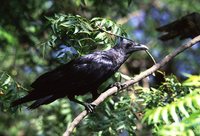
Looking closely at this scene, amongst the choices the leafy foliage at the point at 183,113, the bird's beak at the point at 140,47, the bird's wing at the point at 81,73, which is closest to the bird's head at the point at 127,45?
the bird's beak at the point at 140,47

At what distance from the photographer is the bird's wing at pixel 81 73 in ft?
16.5

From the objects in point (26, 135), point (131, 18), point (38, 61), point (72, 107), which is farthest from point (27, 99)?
point (131, 18)

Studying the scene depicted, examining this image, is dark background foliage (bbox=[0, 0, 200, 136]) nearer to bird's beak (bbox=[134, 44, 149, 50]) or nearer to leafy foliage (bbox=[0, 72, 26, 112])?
leafy foliage (bbox=[0, 72, 26, 112])

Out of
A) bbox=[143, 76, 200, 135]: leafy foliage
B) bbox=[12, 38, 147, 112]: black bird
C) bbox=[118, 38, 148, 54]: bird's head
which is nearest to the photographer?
bbox=[143, 76, 200, 135]: leafy foliage

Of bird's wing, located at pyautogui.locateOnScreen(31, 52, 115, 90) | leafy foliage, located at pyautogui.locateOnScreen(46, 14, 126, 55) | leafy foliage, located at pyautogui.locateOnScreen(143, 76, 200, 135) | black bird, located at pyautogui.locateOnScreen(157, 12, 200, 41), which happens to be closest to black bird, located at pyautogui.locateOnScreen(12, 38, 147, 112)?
bird's wing, located at pyautogui.locateOnScreen(31, 52, 115, 90)

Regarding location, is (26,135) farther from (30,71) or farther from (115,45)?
(115,45)

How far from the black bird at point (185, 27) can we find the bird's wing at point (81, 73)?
102 centimetres

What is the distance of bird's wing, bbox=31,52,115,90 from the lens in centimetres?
504

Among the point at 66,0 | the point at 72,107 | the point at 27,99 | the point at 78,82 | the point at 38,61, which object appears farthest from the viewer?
the point at 38,61

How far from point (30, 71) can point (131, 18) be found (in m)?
2.87

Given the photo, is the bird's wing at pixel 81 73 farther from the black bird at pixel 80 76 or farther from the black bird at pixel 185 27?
the black bird at pixel 185 27

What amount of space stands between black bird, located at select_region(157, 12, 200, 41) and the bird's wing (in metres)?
1.02

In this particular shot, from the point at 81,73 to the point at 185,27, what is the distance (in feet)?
4.59

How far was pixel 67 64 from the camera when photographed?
516cm
